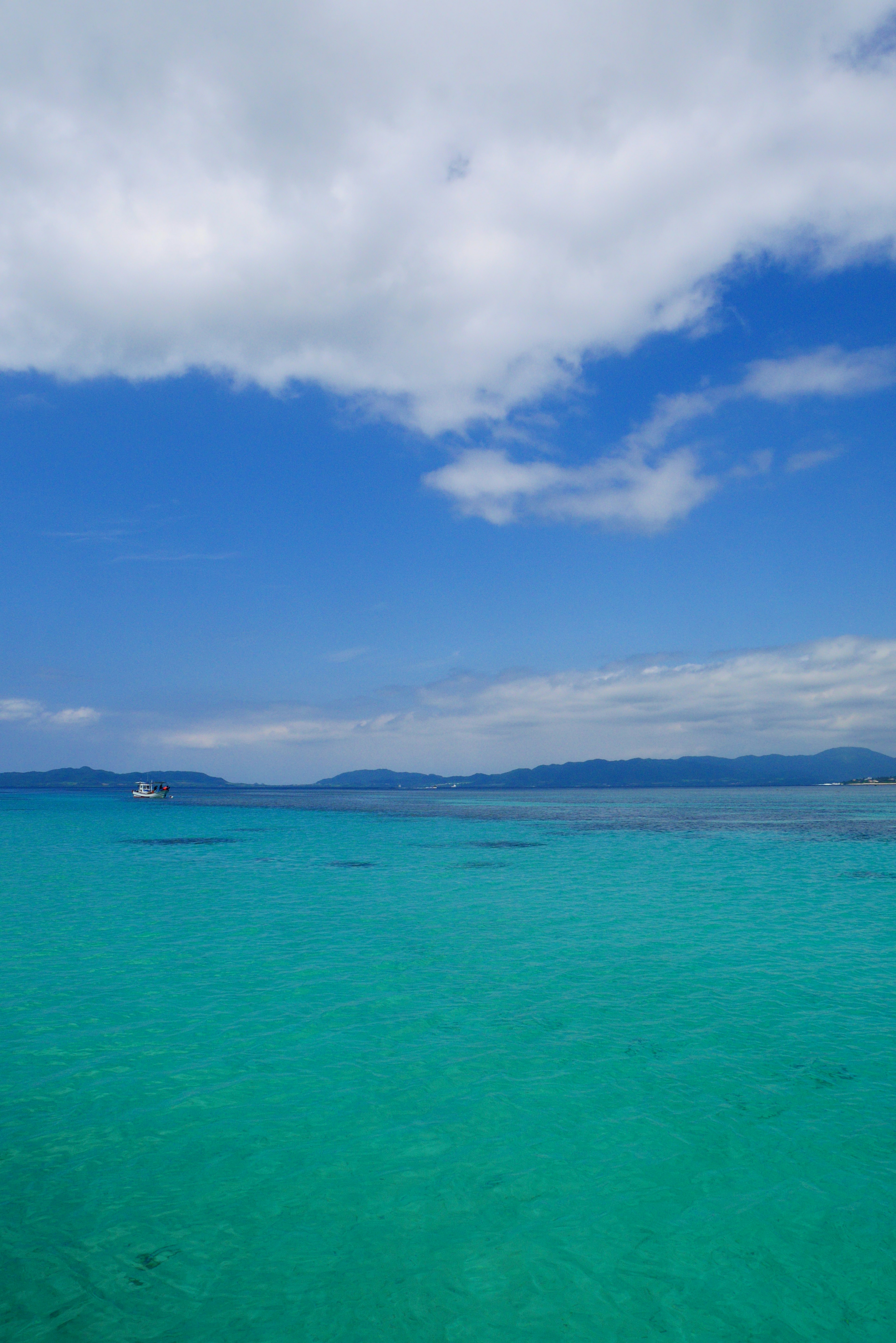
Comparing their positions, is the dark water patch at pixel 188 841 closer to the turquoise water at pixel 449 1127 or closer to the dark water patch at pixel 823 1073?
the turquoise water at pixel 449 1127

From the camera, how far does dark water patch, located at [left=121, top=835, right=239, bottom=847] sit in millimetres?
65312

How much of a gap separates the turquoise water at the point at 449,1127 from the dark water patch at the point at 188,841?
116 ft

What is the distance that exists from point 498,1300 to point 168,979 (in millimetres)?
15663

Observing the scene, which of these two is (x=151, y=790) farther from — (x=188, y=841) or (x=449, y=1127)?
(x=449, y=1127)

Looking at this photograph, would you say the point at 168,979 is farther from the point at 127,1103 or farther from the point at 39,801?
the point at 39,801

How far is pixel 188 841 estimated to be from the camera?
68.4m

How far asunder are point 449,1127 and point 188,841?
62059 millimetres

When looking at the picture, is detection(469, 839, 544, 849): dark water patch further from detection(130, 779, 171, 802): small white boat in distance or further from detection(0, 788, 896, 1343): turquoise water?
detection(130, 779, 171, 802): small white boat in distance

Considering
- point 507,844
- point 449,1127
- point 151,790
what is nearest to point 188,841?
point 507,844

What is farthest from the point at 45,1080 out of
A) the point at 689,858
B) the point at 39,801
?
the point at 39,801

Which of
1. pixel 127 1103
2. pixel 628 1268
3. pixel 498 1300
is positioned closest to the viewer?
pixel 498 1300

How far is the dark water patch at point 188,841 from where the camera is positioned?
6531 cm

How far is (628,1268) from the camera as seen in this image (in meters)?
9.03

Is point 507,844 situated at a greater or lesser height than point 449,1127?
lesser
